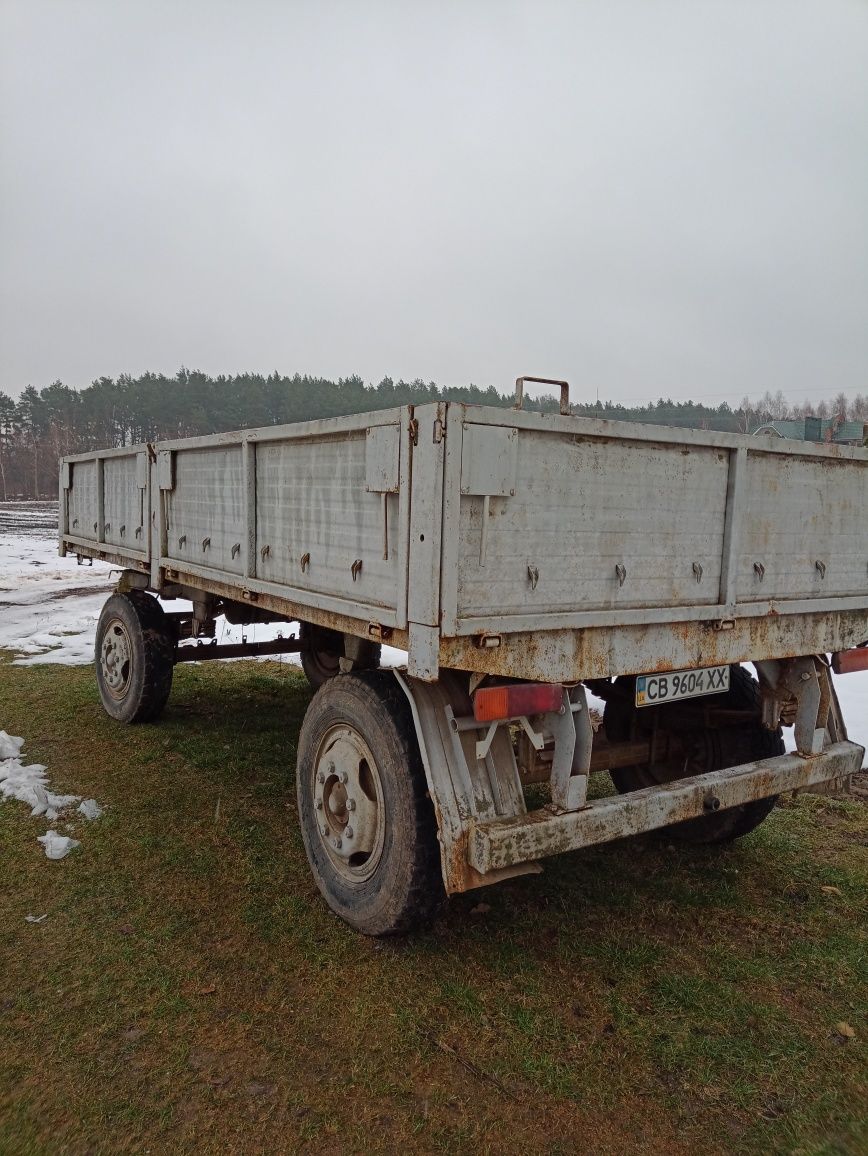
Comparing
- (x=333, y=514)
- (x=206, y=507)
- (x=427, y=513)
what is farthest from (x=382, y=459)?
(x=206, y=507)

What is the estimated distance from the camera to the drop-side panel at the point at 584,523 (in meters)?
2.38

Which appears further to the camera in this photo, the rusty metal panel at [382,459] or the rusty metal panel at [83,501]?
the rusty metal panel at [83,501]

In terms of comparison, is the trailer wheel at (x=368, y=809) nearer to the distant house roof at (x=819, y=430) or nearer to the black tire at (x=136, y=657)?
the distant house roof at (x=819, y=430)

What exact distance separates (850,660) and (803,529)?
27.3 inches

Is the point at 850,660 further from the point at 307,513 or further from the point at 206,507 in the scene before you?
the point at 206,507

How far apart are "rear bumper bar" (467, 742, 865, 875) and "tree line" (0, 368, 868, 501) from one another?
30.1 metres

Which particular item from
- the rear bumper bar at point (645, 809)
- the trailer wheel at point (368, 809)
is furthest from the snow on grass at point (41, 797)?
the rear bumper bar at point (645, 809)

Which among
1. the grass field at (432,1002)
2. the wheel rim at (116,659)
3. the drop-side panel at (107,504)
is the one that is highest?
the drop-side panel at (107,504)

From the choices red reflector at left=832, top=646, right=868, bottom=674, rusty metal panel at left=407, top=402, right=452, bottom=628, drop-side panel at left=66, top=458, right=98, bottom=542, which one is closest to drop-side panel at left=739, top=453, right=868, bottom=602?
red reflector at left=832, top=646, right=868, bottom=674

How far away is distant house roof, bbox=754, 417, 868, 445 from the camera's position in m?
3.54

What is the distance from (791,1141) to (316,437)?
270 centimetres

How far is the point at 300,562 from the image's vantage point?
325 centimetres

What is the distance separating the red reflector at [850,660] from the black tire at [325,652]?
6.54 feet

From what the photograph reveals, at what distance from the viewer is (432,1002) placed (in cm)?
270
